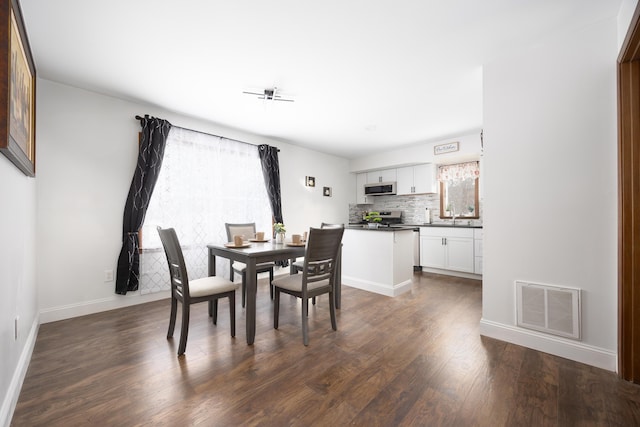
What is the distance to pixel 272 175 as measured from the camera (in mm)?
4469

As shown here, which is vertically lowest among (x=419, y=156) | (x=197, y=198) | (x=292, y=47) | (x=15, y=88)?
(x=197, y=198)

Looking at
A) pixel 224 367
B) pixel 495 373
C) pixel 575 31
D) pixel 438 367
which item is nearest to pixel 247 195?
pixel 224 367

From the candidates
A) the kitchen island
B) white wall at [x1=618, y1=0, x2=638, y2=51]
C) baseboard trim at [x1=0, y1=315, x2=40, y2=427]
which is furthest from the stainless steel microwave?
baseboard trim at [x1=0, y1=315, x2=40, y2=427]

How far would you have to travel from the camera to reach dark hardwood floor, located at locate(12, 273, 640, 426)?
4.49 feet

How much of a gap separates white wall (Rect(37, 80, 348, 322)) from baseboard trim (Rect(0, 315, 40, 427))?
612 mm

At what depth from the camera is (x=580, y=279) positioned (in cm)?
189

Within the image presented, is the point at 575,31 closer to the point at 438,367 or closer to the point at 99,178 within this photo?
the point at 438,367

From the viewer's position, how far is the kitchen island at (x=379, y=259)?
3.44 metres

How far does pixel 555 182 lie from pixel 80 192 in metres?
4.38

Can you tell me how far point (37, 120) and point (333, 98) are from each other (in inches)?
118

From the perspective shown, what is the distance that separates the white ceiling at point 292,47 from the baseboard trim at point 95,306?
2.28 meters

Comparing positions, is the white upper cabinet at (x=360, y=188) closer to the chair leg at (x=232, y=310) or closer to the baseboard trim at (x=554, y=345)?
the baseboard trim at (x=554, y=345)

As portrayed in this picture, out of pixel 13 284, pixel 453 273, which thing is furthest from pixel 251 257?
pixel 453 273

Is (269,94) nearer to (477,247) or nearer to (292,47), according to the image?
(292,47)
